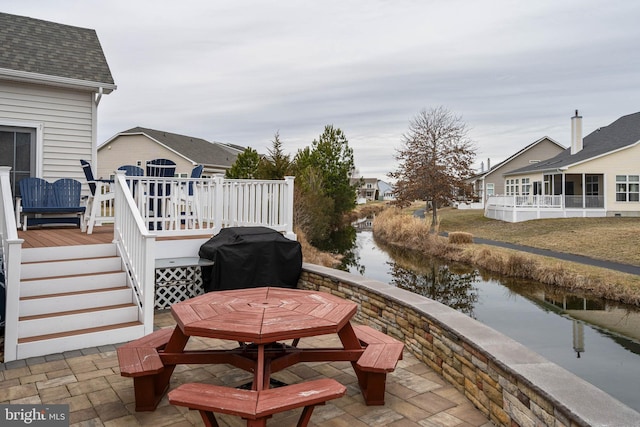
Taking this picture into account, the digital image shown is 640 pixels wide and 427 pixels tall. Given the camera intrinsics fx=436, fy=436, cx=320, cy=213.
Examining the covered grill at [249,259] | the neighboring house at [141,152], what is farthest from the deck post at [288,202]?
the neighboring house at [141,152]

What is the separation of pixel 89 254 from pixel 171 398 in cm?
368

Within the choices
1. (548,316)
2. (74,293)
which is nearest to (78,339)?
(74,293)

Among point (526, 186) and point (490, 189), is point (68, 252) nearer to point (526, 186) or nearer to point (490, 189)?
point (526, 186)

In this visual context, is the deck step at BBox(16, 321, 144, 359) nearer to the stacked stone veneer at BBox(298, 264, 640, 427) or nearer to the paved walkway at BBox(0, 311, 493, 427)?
the paved walkway at BBox(0, 311, 493, 427)

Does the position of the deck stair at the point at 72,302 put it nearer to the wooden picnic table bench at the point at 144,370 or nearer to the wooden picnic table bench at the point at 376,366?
the wooden picnic table bench at the point at 144,370

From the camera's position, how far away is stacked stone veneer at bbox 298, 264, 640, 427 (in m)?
2.05

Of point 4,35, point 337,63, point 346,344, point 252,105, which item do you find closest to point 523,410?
point 346,344

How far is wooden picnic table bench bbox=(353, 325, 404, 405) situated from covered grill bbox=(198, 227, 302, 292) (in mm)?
2737

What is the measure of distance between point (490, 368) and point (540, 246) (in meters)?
15.3

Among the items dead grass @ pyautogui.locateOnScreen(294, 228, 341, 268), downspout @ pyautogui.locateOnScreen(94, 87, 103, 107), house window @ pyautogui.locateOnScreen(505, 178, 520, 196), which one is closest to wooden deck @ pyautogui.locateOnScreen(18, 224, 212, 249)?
downspout @ pyautogui.locateOnScreen(94, 87, 103, 107)

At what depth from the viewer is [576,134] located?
26062 mm

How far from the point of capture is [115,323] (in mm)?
4551

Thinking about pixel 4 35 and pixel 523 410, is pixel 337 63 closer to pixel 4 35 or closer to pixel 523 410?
pixel 4 35

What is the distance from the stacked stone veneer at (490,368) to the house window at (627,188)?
23483mm
